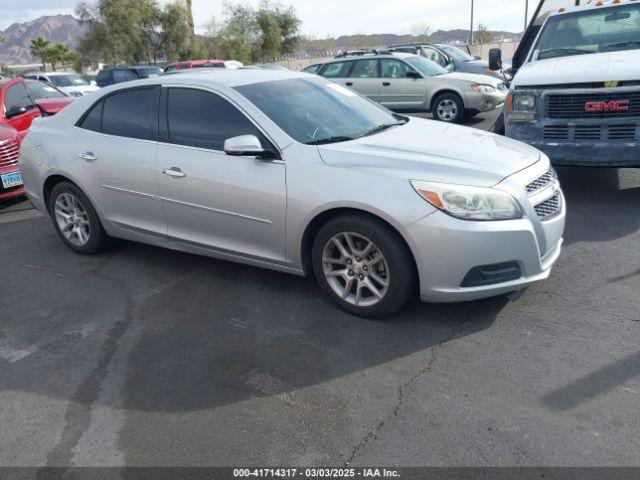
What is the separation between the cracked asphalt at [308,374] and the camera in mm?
2744

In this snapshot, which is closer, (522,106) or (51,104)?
(522,106)

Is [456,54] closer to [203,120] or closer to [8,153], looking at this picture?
[8,153]

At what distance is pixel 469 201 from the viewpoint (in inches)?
138

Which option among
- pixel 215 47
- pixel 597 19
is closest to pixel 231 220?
pixel 597 19

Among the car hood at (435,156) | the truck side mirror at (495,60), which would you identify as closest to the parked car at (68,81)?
the truck side mirror at (495,60)

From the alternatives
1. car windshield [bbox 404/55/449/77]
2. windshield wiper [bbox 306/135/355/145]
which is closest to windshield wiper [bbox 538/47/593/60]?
windshield wiper [bbox 306/135/355/145]

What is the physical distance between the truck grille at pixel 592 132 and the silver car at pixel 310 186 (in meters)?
1.70

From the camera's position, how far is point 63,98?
10047 mm

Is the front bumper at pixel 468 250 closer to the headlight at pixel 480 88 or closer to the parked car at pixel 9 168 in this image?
the parked car at pixel 9 168

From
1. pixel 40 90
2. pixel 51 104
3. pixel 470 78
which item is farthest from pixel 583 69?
pixel 40 90

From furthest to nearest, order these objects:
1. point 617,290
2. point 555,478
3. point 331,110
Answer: point 331,110 < point 617,290 < point 555,478

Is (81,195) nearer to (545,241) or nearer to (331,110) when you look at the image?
(331,110)

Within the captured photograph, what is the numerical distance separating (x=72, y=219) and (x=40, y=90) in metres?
6.02

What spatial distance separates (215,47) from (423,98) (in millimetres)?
34742
